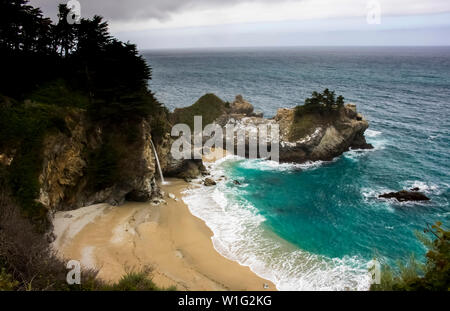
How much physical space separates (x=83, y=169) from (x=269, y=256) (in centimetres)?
1930

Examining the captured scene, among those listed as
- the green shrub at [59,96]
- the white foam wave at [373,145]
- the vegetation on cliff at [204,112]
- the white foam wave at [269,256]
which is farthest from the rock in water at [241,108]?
the green shrub at [59,96]

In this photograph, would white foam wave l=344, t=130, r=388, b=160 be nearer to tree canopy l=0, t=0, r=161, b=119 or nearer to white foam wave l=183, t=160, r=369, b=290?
white foam wave l=183, t=160, r=369, b=290

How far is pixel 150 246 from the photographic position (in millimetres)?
24875

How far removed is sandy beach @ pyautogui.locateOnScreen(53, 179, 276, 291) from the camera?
21.4m

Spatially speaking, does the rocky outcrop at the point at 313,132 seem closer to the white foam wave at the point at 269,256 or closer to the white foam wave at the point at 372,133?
the white foam wave at the point at 372,133

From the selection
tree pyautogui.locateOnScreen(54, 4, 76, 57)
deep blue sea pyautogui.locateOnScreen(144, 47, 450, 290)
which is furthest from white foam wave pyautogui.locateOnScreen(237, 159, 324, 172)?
tree pyautogui.locateOnScreen(54, 4, 76, 57)

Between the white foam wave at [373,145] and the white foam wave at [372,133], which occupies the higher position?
the white foam wave at [372,133]

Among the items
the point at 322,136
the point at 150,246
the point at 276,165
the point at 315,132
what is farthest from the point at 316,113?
the point at 150,246

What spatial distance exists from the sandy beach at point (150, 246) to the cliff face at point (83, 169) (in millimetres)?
1377

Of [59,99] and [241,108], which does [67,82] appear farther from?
[241,108]

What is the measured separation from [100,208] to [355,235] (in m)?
25.1

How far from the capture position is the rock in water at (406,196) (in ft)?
113
